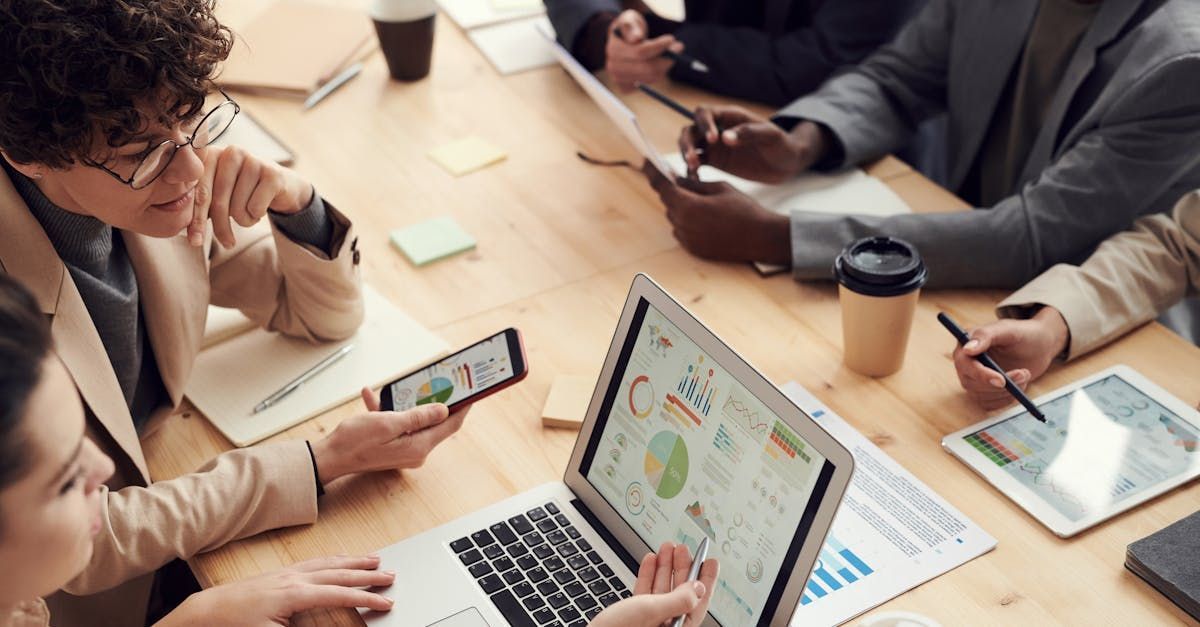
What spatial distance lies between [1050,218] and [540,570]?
0.86 m

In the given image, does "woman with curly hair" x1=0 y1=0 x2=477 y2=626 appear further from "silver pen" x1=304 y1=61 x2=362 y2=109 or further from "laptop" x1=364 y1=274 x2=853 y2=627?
"silver pen" x1=304 y1=61 x2=362 y2=109

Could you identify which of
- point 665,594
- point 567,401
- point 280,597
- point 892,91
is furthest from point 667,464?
point 892,91

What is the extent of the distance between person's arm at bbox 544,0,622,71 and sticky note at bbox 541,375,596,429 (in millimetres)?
918

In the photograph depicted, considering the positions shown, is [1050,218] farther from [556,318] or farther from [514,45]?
[514,45]

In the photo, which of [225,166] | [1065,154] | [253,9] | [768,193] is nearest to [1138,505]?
[1065,154]

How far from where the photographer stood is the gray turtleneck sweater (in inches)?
47.4

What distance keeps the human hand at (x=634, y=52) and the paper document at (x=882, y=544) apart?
96 cm

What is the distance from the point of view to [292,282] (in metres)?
1.42

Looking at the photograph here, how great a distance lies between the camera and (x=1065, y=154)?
5.13 ft

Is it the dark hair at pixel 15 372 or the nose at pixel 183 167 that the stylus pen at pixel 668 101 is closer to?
the nose at pixel 183 167

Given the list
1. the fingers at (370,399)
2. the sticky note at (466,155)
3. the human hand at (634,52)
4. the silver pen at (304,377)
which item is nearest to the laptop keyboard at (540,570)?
the fingers at (370,399)

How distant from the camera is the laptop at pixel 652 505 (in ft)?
3.18

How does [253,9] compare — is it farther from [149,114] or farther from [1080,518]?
[1080,518]

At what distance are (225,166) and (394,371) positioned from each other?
31cm
